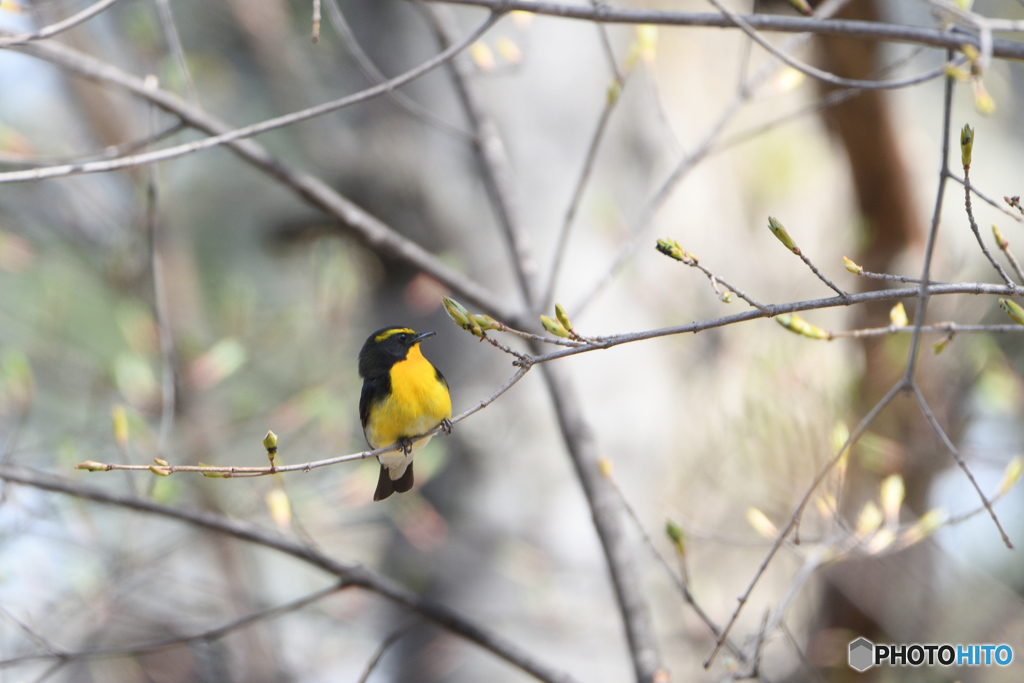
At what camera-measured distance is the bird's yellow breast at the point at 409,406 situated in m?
1.67

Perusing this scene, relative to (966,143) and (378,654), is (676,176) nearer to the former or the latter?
(966,143)

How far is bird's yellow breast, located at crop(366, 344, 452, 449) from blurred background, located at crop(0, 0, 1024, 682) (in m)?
1.12

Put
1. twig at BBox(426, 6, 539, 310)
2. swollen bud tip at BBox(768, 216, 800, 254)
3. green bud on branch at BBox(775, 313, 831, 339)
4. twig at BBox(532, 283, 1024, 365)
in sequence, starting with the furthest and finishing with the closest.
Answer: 1. twig at BBox(426, 6, 539, 310)
2. green bud on branch at BBox(775, 313, 831, 339)
3. swollen bud tip at BBox(768, 216, 800, 254)
4. twig at BBox(532, 283, 1024, 365)

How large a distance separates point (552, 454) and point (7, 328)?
3943 mm

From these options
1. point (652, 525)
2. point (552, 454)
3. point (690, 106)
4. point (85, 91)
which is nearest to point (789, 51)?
point (552, 454)

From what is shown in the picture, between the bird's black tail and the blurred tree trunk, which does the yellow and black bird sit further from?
the blurred tree trunk

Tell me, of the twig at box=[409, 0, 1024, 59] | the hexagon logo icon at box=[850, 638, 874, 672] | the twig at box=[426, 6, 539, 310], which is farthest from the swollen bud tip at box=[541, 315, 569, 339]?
the hexagon logo icon at box=[850, 638, 874, 672]

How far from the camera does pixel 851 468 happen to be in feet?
10.7

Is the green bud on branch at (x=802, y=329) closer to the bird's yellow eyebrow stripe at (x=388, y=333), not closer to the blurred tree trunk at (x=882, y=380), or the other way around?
the bird's yellow eyebrow stripe at (x=388, y=333)

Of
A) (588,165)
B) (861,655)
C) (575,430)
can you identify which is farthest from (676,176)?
(861,655)

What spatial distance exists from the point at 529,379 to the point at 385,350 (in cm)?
143

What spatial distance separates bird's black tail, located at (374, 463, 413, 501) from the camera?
1.75 metres

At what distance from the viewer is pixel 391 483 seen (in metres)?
1.86

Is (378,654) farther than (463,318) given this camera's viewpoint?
Yes
